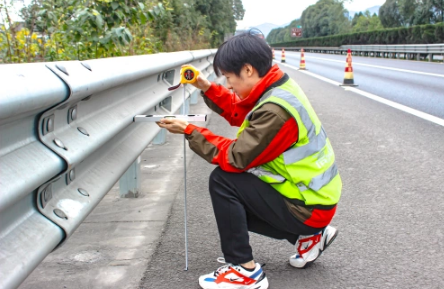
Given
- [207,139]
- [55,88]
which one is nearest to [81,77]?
[55,88]

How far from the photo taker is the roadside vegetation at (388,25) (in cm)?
3501

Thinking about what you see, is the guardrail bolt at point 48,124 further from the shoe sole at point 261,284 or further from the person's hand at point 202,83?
the person's hand at point 202,83

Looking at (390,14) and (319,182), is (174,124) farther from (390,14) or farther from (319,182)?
(390,14)

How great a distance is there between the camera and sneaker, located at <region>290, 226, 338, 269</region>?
290 centimetres

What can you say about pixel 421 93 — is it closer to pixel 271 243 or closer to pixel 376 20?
pixel 271 243

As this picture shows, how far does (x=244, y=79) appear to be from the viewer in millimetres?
2779

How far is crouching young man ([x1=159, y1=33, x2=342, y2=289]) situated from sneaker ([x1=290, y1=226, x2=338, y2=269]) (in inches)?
4.7

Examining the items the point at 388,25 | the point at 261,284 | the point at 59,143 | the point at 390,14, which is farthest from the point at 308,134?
the point at 388,25

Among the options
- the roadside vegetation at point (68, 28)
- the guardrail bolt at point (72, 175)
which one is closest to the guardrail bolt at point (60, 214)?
the guardrail bolt at point (72, 175)

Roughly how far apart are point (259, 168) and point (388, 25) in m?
71.2

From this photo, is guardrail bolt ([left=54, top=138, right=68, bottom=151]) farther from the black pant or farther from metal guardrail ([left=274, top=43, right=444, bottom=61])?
metal guardrail ([left=274, top=43, right=444, bottom=61])

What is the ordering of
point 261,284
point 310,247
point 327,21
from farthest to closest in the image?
point 327,21 < point 310,247 < point 261,284

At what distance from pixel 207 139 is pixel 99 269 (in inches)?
33.0

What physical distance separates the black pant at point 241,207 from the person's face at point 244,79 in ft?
1.33
